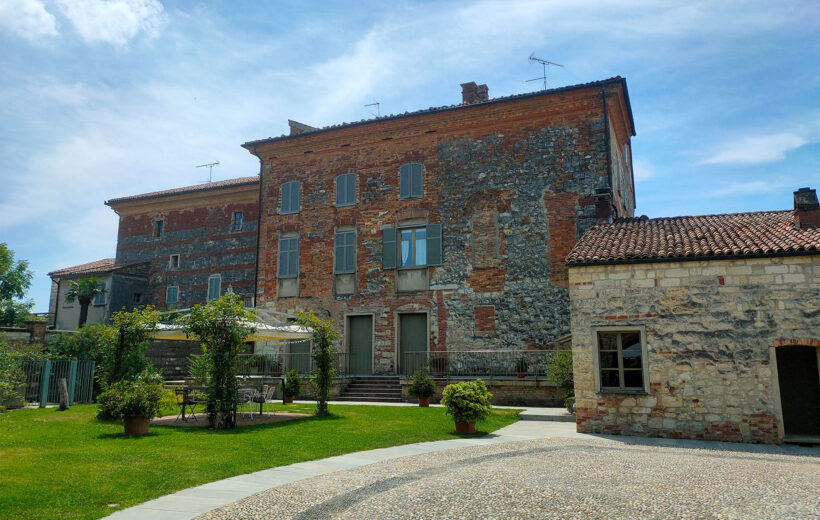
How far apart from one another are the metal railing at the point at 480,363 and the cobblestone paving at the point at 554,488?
8.64 metres

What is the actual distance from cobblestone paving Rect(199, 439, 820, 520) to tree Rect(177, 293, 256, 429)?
5.07 m

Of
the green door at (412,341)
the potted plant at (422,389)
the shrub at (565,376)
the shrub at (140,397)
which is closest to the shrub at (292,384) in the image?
the potted plant at (422,389)

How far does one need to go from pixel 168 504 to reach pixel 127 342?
26.2 feet

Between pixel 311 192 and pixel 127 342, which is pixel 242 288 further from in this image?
pixel 127 342

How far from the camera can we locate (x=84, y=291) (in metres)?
26.4

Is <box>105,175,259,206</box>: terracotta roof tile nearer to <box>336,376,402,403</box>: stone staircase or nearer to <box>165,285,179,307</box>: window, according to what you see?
<box>165,285,179,307</box>: window

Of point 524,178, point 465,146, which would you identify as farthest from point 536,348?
point 465,146

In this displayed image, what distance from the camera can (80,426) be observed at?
10.7 meters

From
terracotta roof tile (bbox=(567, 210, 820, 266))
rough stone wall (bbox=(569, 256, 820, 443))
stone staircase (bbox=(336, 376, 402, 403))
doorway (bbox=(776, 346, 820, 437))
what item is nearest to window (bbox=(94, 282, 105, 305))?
stone staircase (bbox=(336, 376, 402, 403))

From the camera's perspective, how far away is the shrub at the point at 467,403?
10594 millimetres

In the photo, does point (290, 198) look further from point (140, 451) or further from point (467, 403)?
point (140, 451)

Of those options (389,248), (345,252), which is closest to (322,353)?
(389,248)

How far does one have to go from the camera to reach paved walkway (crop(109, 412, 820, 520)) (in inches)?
208

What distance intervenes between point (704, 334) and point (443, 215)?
10470 mm
